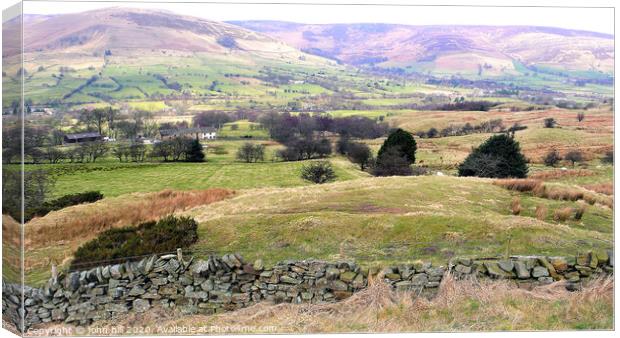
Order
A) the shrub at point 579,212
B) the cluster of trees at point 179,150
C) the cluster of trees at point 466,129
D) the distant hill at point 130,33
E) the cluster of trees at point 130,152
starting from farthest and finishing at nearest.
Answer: the cluster of trees at point 466,129, the shrub at point 579,212, the cluster of trees at point 179,150, the cluster of trees at point 130,152, the distant hill at point 130,33

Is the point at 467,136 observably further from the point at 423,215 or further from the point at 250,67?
the point at 250,67

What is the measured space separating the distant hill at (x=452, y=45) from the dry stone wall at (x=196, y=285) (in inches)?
191

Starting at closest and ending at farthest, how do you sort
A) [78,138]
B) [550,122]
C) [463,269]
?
[78,138]
[463,269]
[550,122]

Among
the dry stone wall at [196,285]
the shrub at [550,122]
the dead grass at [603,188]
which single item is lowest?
the dry stone wall at [196,285]

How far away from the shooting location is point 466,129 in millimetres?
14000

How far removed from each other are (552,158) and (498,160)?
1105mm

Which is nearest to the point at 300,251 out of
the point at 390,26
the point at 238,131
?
the point at 238,131

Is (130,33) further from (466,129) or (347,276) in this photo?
(466,129)

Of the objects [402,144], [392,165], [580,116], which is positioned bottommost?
[392,165]

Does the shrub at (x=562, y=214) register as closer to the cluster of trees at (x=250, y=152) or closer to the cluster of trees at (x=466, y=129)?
the cluster of trees at (x=466, y=129)

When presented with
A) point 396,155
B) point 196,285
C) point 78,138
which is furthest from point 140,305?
point 396,155

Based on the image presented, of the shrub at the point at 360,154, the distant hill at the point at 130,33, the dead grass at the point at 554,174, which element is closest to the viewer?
the distant hill at the point at 130,33

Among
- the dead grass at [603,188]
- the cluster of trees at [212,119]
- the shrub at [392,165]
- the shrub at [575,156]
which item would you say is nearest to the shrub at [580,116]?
the shrub at [575,156]

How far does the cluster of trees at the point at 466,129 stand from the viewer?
1381 centimetres
